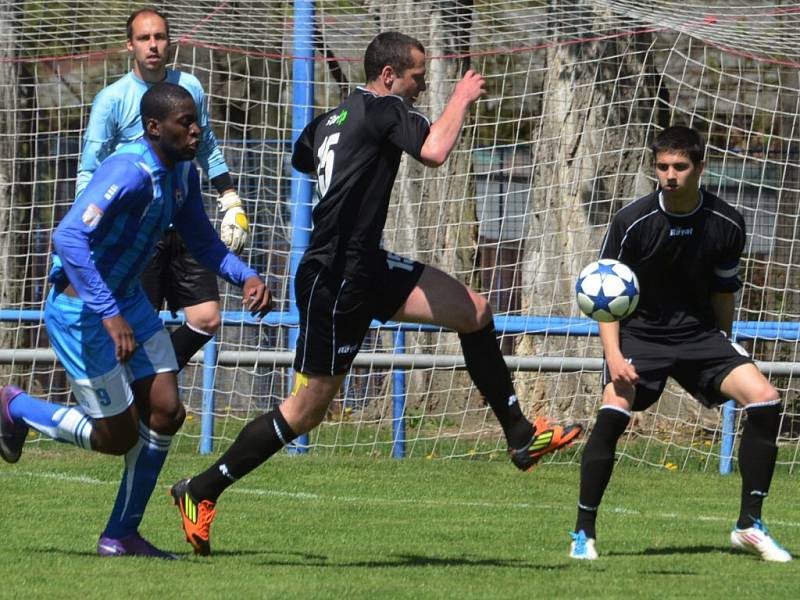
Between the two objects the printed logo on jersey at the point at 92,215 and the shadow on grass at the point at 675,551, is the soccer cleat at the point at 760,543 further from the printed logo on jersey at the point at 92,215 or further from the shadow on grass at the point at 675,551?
the printed logo on jersey at the point at 92,215

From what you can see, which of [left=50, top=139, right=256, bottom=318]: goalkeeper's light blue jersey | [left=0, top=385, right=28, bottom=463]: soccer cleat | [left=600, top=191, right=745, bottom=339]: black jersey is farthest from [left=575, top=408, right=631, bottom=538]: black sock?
[left=0, top=385, right=28, bottom=463]: soccer cleat

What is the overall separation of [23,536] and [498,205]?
6.24 m

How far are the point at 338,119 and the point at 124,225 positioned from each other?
1.03 metres

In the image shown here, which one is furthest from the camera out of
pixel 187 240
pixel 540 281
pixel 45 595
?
pixel 540 281

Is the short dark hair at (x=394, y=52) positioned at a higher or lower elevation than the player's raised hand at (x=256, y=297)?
higher

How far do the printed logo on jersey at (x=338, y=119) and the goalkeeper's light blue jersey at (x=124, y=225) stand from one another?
61cm

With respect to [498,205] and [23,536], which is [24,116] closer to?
[498,205]

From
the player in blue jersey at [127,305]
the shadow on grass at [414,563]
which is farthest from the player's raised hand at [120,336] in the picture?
the shadow on grass at [414,563]

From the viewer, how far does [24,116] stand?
14.1 m

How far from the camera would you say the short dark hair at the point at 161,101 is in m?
5.95

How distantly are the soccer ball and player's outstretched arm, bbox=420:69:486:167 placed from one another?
3.24 feet

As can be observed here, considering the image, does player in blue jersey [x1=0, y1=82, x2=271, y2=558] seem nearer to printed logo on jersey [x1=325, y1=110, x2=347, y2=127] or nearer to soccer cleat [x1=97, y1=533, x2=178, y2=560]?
soccer cleat [x1=97, y1=533, x2=178, y2=560]

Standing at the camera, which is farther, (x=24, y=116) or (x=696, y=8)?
(x=24, y=116)

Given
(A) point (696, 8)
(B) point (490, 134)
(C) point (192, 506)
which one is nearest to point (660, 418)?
(A) point (696, 8)
